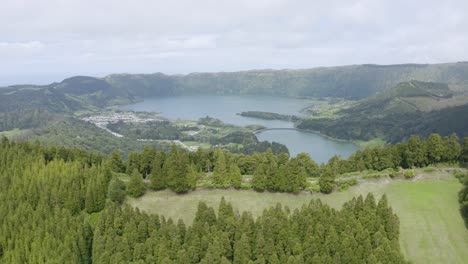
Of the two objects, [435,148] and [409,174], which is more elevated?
[435,148]

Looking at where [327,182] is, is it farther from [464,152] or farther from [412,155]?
[464,152]

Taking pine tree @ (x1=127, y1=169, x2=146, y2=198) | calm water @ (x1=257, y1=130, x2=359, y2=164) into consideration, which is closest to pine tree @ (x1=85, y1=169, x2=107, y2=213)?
pine tree @ (x1=127, y1=169, x2=146, y2=198)

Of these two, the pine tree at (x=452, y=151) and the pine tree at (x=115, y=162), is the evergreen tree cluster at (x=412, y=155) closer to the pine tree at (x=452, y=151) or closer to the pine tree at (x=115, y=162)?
the pine tree at (x=452, y=151)

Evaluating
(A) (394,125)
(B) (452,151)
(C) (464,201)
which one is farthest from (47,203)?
(A) (394,125)

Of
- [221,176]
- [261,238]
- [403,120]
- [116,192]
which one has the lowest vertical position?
[403,120]

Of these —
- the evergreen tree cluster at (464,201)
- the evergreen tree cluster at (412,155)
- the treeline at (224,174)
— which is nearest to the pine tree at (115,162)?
the treeline at (224,174)

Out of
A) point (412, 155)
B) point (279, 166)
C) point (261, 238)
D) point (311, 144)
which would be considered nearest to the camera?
point (261, 238)

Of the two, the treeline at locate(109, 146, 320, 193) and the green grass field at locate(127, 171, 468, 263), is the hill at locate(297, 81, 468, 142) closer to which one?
the green grass field at locate(127, 171, 468, 263)
